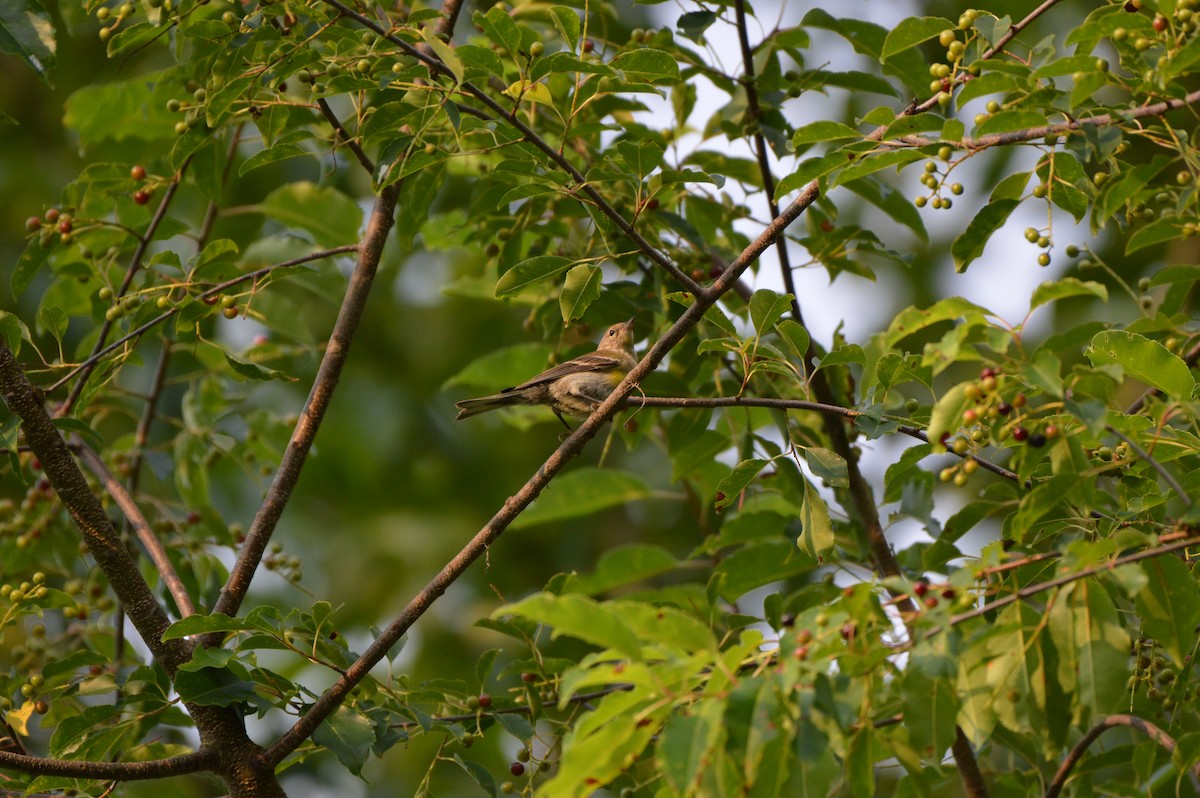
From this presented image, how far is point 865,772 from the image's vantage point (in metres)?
2.27

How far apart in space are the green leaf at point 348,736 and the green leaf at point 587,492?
2.22 m

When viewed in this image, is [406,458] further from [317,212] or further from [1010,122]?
[1010,122]

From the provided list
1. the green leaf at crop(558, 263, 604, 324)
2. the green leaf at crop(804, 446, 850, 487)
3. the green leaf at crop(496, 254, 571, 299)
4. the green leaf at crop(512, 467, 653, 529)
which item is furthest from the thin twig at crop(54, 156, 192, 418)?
the green leaf at crop(804, 446, 850, 487)

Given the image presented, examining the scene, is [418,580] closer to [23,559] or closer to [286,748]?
[23,559]

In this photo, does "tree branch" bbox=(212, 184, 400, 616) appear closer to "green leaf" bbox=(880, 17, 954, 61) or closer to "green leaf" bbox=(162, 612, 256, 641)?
"green leaf" bbox=(162, 612, 256, 641)

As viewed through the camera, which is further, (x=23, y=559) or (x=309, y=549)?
(x=309, y=549)

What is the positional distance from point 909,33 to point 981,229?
0.61 metres

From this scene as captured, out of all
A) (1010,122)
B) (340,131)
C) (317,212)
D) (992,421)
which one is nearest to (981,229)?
(1010,122)

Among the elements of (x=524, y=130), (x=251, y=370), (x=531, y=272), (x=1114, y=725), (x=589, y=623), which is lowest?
(x=1114, y=725)

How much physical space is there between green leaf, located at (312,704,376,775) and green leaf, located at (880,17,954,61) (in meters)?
2.39

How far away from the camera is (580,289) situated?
3414mm

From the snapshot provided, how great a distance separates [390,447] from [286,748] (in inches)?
240

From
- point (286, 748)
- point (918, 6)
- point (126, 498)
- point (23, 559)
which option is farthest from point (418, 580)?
point (918, 6)

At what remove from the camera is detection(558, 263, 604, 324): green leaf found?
3389mm
